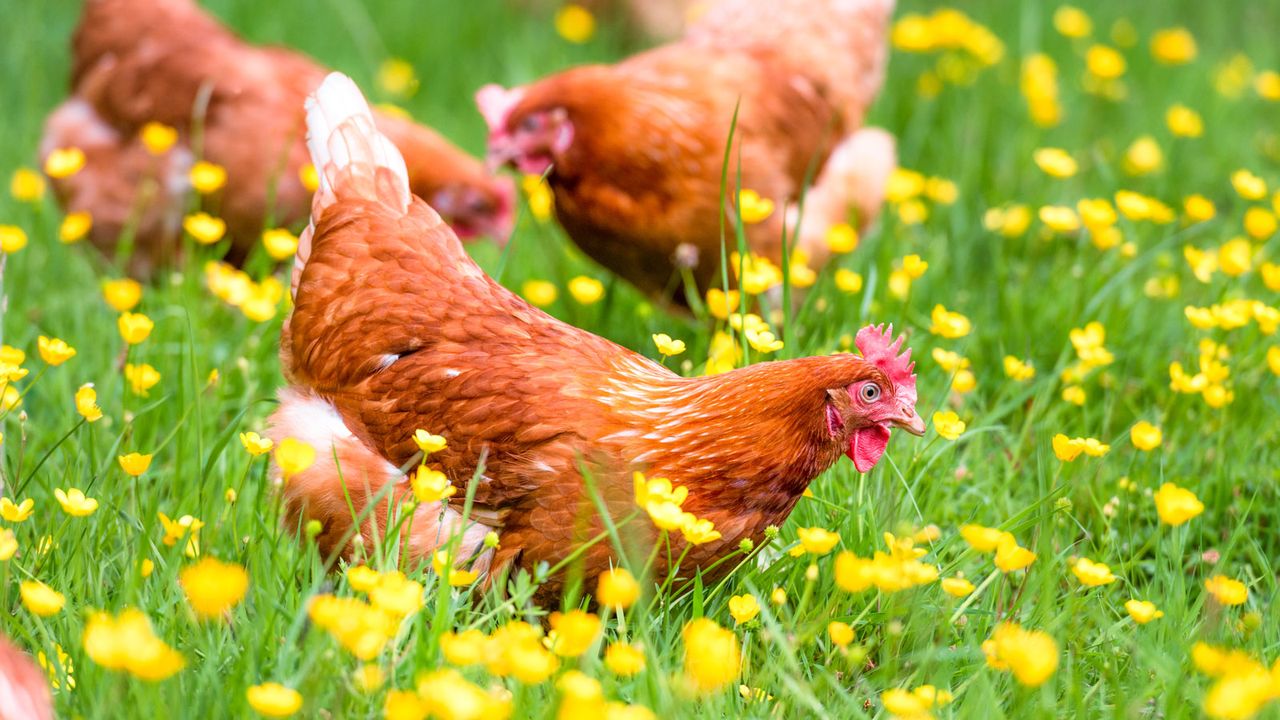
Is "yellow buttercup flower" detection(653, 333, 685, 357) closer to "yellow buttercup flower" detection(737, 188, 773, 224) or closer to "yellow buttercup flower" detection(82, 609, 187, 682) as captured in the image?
"yellow buttercup flower" detection(737, 188, 773, 224)

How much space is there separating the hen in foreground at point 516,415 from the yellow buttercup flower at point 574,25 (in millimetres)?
3983

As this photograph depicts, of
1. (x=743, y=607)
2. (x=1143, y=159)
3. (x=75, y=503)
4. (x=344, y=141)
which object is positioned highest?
(x=344, y=141)

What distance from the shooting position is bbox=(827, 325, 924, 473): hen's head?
8.48ft

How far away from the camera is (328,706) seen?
2143mm

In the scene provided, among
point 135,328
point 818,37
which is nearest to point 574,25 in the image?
point 818,37

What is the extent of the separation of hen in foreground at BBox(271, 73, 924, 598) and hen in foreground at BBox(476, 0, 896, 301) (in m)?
0.96

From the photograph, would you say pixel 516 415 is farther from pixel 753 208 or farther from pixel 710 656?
pixel 753 208

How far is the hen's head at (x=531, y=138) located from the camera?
394 centimetres

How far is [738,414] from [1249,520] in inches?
61.4

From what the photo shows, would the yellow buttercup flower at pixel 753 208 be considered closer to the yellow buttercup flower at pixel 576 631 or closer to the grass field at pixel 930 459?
the grass field at pixel 930 459

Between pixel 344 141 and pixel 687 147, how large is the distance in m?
1.16

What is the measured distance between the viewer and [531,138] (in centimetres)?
395

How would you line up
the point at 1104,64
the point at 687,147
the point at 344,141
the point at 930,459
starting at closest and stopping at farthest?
the point at 930,459 → the point at 344,141 → the point at 687,147 → the point at 1104,64

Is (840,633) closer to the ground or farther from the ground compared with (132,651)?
closer to the ground
